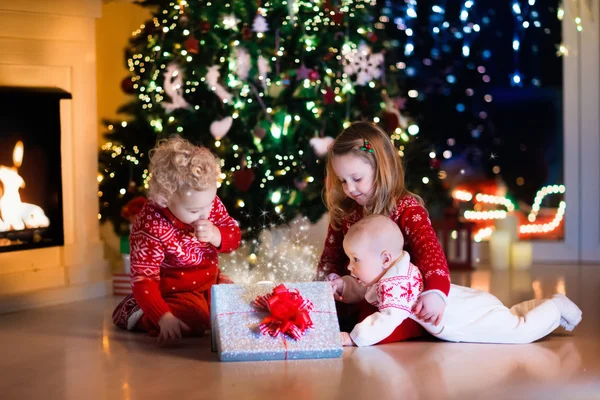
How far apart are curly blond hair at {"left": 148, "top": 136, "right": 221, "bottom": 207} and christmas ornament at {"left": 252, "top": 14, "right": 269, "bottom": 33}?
1176mm

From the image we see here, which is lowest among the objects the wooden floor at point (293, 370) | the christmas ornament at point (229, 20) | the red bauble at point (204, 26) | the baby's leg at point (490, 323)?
the wooden floor at point (293, 370)

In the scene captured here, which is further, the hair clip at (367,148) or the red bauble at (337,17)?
the red bauble at (337,17)

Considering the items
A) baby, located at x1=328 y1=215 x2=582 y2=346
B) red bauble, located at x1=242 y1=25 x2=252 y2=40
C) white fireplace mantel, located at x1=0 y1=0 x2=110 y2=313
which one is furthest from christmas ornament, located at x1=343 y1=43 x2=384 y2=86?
baby, located at x1=328 y1=215 x2=582 y2=346

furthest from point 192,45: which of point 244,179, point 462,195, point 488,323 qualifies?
point 462,195

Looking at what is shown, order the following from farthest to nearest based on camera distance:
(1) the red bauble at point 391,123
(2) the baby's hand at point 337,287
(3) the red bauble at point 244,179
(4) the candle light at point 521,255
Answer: (4) the candle light at point 521,255 < (1) the red bauble at point 391,123 < (3) the red bauble at point 244,179 < (2) the baby's hand at point 337,287

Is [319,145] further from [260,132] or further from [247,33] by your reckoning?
[247,33]

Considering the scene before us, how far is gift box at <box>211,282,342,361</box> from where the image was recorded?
2531mm

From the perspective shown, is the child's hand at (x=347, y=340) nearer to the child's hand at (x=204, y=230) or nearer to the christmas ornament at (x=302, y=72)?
the child's hand at (x=204, y=230)

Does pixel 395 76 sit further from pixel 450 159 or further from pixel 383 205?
pixel 383 205

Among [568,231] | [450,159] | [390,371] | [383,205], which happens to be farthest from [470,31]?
[390,371]

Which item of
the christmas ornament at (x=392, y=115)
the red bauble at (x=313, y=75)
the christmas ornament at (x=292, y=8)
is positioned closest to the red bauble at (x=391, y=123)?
the christmas ornament at (x=392, y=115)

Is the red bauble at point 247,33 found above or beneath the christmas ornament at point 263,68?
above

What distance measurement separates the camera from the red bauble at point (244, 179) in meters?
3.89

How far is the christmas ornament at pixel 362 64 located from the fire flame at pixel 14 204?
4.56 ft
